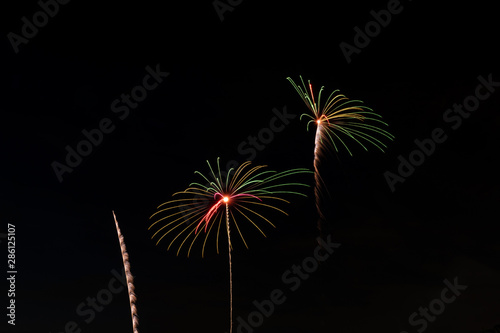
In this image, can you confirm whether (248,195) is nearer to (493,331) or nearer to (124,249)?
(124,249)

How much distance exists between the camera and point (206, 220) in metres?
38.7

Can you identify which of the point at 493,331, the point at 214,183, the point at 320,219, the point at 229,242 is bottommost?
the point at 493,331

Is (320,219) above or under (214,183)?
under

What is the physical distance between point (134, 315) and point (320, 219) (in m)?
14.7

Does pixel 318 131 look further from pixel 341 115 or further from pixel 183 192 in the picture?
pixel 183 192

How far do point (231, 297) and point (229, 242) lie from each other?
3.69 meters

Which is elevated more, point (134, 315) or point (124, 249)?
point (124, 249)

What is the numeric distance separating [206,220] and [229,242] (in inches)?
94.7

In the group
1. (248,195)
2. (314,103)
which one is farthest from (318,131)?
(248,195)

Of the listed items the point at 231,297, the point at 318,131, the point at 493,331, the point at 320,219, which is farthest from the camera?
the point at 493,331

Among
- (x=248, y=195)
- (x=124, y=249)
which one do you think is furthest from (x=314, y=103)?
(x=124, y=249)

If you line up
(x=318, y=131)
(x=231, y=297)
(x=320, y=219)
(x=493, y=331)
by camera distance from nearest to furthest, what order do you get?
(x=320, y=219) < (x=318, y=131) < (x=231, y=297) < (x=493, y=331)

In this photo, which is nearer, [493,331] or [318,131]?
[318,131]

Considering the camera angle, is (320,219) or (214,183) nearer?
(320,219)
